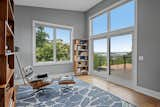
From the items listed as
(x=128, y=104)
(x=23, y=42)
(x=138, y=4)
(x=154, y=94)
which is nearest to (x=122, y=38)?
(x=138, y=4)

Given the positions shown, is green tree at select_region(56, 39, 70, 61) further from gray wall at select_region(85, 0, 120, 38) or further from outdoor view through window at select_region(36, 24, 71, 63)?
gray wall at select_region(85, 0, 120, 38)

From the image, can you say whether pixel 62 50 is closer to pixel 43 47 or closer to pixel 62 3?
pixel 43 47

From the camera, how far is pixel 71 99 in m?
3.45

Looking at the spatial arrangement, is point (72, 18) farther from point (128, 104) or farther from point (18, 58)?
point (128, 104)

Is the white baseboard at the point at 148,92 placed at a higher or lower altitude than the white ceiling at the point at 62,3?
lower

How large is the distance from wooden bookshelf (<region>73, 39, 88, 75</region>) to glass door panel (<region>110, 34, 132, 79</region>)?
1.76 meters

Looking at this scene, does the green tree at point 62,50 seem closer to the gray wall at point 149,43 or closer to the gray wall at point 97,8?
the gray wall at point 97,8

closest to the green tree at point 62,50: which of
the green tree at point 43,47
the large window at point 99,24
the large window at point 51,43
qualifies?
the large window at point 51,43

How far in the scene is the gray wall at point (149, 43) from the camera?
3.54 meters

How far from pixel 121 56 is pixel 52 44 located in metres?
3.31

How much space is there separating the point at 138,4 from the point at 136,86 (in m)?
2.55

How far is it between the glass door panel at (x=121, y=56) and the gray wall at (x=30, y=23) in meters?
2.34

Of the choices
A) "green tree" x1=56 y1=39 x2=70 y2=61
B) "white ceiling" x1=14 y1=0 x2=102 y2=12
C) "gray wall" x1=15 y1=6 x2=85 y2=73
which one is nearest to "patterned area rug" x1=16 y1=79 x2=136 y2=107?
"gray wall" x1=15 y1=6 x2=85 y2=73

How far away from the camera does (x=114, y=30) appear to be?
5207 millimetres
